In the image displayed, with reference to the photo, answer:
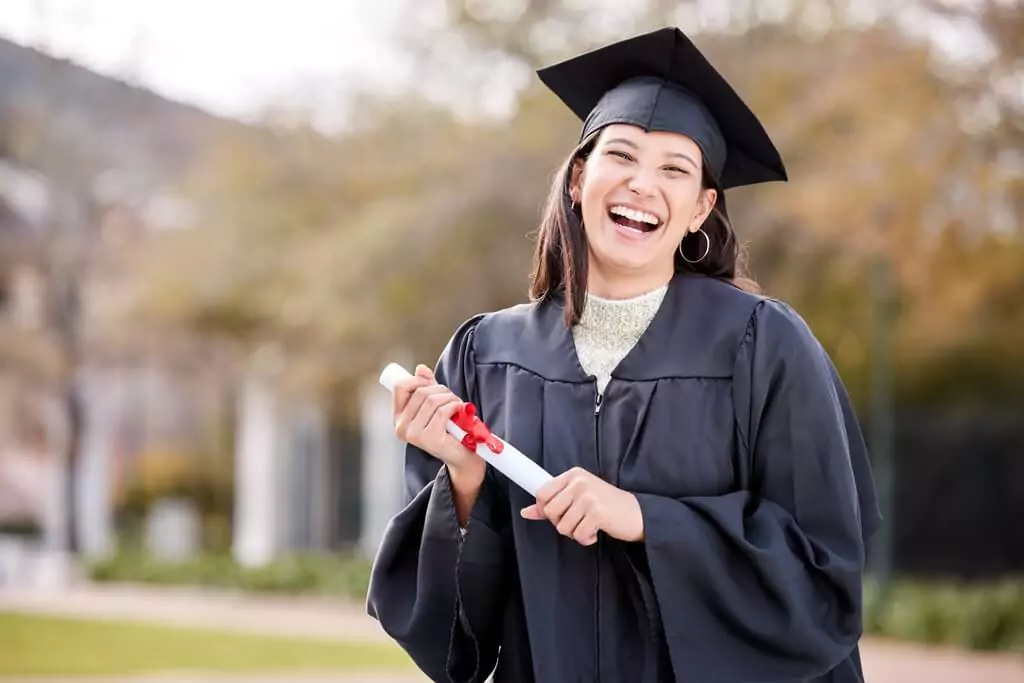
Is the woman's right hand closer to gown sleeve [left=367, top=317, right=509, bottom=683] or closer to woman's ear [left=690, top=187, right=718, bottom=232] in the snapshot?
gown sleeve [left=367, top=317, right=509, bottom=683]

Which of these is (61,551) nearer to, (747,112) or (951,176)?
(951,176)

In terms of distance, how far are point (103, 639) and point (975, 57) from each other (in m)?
7.87

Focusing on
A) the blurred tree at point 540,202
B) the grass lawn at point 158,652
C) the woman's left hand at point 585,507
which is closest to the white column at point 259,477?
the blurred tree at point 540,202

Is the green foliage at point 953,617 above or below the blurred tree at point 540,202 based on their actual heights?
below

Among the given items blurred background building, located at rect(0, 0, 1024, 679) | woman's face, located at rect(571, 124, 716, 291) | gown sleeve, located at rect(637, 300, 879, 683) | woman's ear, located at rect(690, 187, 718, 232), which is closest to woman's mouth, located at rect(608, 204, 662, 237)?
woman's face, located at rect(571, 124, 716, 291)

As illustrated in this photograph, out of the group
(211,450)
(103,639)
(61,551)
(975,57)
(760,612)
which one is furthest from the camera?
(211,450)

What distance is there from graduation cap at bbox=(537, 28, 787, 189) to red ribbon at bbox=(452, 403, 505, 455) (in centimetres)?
51

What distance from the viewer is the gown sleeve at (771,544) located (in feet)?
6.88

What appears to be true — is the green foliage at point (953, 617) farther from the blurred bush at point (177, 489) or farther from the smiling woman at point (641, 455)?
the blurred bush at point (177, 489)

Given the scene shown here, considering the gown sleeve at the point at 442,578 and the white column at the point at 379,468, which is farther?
the white column at the point at 379,468

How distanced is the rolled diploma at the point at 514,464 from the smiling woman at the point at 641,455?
0.08 feet

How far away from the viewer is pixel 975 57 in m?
9.20

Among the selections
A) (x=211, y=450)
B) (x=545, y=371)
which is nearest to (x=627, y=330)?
(x=545, y=371)

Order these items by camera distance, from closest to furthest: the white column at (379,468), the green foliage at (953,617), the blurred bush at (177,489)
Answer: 1. the green foliage at (953,617)
2. the white column at (379,468)
3. the blurred bush at (177,489)
